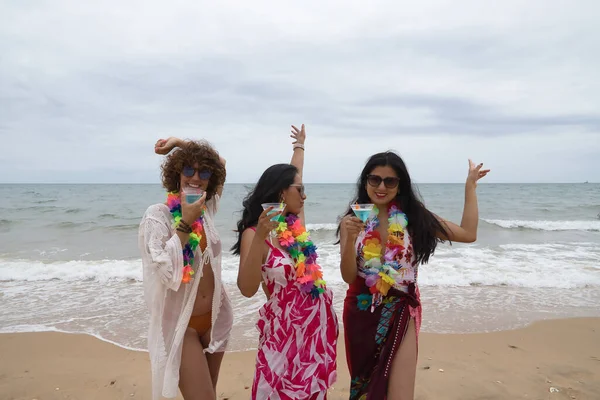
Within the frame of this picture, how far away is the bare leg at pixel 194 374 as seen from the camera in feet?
A: 9.05

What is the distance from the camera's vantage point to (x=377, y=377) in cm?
305

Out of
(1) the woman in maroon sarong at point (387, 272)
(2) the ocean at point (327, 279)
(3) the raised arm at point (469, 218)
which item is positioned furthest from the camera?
(2) the ocean at point (327, 279)

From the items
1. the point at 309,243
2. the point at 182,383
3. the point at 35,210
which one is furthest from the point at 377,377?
the point at 35,210

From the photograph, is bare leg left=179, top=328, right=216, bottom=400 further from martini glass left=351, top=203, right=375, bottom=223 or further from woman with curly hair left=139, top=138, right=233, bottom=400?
martini glass left=351, top=203, right=375, bottom=223

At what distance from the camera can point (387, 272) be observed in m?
3.21

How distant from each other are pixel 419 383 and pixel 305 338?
2.27m

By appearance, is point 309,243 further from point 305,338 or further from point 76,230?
point 76,230

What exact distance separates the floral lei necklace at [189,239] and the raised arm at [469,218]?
6.23ft

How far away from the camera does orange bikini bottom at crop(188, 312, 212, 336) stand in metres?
2.93

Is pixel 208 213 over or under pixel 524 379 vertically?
over

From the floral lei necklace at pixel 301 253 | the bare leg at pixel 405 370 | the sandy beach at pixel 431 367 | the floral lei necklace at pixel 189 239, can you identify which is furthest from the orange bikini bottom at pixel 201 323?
the sandy beach at pixel 431 367

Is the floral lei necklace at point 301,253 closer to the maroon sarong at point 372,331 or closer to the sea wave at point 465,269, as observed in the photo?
the maroon sarong at point 372,331

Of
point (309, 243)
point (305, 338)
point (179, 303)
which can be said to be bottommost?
point (305, 338)

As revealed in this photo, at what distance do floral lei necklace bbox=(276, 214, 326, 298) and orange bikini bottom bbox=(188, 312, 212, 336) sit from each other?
0.70m
